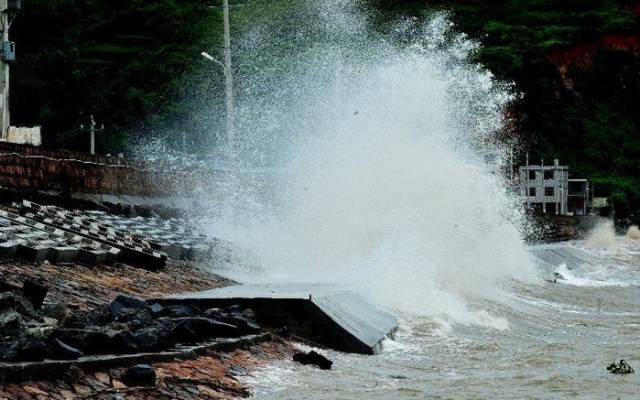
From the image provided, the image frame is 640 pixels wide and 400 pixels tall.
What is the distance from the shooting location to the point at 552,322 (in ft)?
60.1

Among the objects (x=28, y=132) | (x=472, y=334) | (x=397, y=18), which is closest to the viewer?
(x=472, y=334)

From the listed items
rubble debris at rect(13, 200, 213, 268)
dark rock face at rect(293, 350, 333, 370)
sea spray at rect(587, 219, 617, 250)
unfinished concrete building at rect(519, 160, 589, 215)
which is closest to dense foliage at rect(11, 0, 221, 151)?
unfinished concrete building at rect(519, 160, 589, 215)

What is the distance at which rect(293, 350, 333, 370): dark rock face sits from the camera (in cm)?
986

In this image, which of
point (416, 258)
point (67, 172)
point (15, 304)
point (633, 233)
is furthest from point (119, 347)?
point (633, 233)

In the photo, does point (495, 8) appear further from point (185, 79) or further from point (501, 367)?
point (501, 367)

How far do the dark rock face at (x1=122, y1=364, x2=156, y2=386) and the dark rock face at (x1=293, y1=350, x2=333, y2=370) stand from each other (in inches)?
98.6

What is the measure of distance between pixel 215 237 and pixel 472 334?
36.9 feet

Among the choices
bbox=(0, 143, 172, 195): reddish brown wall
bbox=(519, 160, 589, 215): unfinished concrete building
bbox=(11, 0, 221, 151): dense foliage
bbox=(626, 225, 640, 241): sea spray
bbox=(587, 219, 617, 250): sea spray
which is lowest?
bbox=(626, 225, 640, 241): sea spray

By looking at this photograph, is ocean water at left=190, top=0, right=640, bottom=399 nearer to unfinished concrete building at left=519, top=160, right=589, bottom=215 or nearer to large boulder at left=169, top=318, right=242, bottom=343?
large boulder at left=169, top=318, right=242, bottom=343

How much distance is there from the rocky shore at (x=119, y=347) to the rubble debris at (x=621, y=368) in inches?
123

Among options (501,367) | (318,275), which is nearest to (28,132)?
(318,275)

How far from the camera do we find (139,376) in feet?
24.7

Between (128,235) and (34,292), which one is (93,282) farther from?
(128,235)

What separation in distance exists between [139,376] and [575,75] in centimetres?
12580
